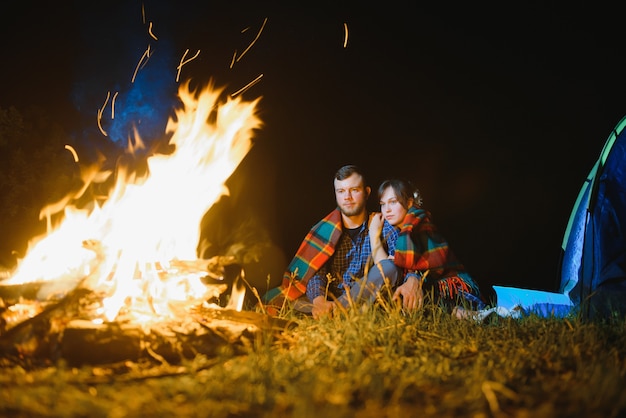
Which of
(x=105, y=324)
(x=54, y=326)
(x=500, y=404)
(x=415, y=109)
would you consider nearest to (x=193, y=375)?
(x=105, y=324)

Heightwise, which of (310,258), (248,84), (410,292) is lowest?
(410,292)

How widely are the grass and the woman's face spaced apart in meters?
2.31

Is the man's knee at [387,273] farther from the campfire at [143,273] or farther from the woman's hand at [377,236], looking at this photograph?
the campfire at [143,273]

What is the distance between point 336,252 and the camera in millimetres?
5781

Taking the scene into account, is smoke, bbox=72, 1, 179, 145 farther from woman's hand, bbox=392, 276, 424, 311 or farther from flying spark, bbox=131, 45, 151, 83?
woman's hand, bbox=392, 276, 424, 311

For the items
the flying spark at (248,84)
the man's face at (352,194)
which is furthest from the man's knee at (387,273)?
the flying spark at (248,84)

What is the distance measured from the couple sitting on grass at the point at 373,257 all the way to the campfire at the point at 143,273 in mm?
1361

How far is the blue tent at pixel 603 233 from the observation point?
4945 mm

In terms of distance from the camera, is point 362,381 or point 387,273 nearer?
point 362,381

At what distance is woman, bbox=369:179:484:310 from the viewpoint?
496cm

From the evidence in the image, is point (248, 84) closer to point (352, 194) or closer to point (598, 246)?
point (352, 194)

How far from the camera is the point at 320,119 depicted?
26.5 ft

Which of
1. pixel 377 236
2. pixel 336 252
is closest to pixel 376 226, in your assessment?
pixel 377 236

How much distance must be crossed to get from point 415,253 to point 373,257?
48cm
